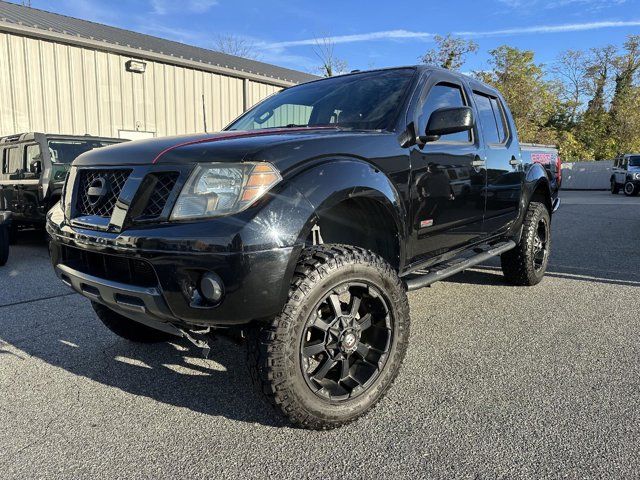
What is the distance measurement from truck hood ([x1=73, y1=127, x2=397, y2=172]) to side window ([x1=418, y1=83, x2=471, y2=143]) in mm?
733

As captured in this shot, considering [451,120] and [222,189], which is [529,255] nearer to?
[451,120]

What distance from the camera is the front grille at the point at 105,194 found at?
2.31 metres

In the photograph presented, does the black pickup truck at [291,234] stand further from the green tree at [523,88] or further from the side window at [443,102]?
the green tree at [523,88]

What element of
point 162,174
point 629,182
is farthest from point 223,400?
point 629,182

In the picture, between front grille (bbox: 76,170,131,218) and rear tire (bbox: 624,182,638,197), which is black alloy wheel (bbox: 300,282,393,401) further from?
rear tire (bbox: 624,182,638,197)

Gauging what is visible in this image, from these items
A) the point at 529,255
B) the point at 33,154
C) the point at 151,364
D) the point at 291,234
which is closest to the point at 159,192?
the point at 291,234

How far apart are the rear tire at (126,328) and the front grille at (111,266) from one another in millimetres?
651

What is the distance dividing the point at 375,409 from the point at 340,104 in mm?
1995

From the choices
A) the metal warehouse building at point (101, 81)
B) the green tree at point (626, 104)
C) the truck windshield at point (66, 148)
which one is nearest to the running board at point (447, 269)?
the truck windshield at point (66, 148)

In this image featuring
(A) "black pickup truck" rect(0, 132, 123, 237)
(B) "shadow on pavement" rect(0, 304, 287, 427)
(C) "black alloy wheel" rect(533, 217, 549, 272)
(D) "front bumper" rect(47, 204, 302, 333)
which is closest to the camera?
(D) "front bumper" rect(47, 204, 302, 333)

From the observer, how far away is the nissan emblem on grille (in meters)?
2.36

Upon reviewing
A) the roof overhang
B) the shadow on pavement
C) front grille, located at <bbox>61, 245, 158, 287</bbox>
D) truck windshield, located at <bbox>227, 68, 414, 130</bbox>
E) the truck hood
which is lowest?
the shadow on pavement

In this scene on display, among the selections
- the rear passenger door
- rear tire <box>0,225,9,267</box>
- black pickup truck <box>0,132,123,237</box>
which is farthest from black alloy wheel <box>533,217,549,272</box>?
rear tire <box>0,225,9,267</box>

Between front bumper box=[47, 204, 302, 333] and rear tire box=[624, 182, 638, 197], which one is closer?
front bumper box=[47, 204, 302, 333]
